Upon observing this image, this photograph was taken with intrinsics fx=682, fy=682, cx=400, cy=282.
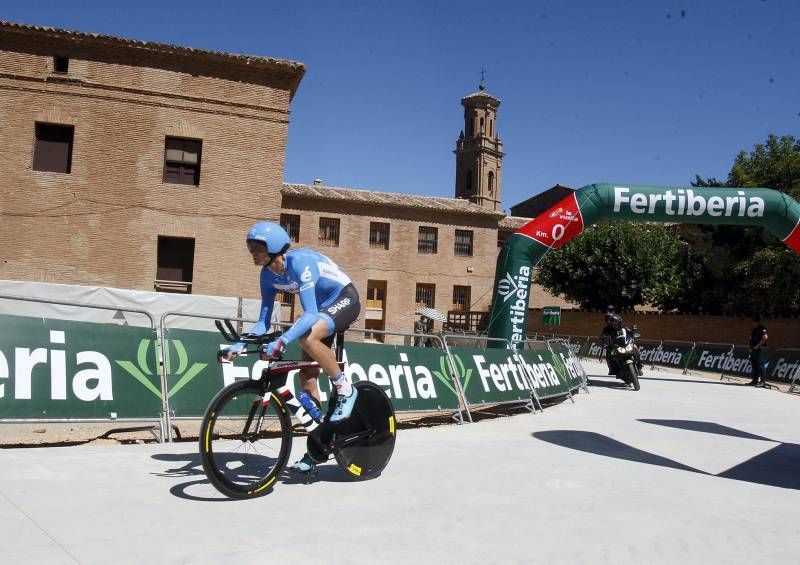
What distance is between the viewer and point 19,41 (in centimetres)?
2114

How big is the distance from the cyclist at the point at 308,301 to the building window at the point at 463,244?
135 ft

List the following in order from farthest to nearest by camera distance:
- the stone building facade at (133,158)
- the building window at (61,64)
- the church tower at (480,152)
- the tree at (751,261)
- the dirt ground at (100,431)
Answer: the church tower at (480,152) → the tree at (751,261) → the building window at (61,64) → the stone building facade at (133,158) → the dirt ground at (100,431)

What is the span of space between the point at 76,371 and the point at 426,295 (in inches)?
1530

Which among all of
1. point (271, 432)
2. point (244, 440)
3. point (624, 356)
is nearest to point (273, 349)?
point (271, 432)

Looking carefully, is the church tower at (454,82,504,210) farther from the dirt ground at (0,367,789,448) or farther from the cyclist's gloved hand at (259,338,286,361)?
the cyclist's gloved hand at (259,338,286,361)

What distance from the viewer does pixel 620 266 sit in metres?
41.1

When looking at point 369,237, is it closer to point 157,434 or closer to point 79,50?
point 79,50

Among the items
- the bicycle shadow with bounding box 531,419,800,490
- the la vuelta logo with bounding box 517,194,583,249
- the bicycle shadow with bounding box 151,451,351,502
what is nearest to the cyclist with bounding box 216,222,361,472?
the bicycle shadow with bounding box 151,451,351,502

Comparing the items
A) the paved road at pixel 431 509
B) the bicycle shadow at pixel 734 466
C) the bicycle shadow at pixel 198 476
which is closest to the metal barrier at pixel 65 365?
the paved road at pixel 431 509

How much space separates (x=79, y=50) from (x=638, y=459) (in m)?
21.5

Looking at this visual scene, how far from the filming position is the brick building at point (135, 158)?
68.9 feet

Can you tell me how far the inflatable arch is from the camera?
51.0 ft

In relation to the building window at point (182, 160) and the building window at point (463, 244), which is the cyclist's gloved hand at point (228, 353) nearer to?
the building window at point (182, 160)

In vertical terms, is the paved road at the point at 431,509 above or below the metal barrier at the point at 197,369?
below
